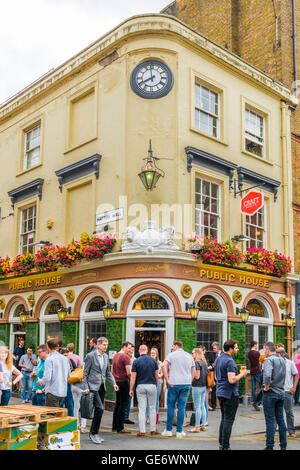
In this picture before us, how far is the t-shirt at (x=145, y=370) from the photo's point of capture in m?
10.1

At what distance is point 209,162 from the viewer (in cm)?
1582

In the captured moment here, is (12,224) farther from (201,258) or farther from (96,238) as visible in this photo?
(201,258)

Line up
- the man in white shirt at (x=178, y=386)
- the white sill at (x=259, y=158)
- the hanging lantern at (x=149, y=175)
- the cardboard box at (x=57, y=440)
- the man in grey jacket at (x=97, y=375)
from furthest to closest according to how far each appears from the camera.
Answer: the white sill at (x=259, y=158), the hanging lantern at (x=149, y=175), the man in white shirt at (x=178, y=386), the man in grey jacket at (x=97, y=375), the cardboard box at (x=57, y=440)

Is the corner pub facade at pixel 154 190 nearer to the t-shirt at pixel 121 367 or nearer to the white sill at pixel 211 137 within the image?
the white sill at pixel 211 137

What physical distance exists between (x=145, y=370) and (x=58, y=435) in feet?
10.4

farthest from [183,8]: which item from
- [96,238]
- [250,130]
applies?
[96,238]

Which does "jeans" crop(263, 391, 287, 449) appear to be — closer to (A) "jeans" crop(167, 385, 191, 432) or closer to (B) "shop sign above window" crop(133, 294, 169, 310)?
(A) "jeans" crop(167, 385, 191, 432)

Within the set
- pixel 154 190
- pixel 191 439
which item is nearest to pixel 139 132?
pixel 154 190

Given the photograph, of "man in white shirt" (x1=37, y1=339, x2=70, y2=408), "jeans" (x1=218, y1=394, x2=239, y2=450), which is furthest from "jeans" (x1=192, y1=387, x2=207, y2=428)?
"man in white shirt" (x1=37, y1=339, x2=70, y2=408)

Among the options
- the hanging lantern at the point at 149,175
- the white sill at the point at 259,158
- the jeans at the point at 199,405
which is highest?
the white sill at the point at 259,158

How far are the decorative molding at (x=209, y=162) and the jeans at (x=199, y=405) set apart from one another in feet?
21.6

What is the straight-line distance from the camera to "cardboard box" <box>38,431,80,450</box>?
23.0 ft

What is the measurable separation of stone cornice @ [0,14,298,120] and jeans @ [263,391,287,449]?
1097 cm

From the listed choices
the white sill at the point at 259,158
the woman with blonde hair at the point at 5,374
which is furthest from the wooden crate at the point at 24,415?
the white sill at the point at 259,158
